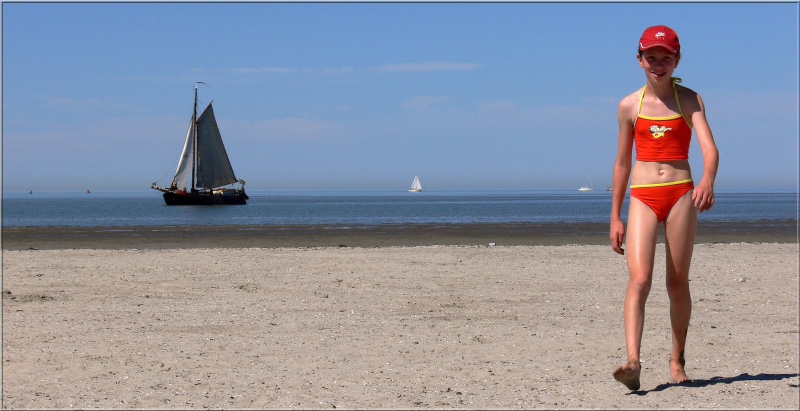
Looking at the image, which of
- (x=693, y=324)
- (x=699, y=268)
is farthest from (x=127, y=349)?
(x=699, y=268)

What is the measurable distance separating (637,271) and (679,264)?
293 millimetres

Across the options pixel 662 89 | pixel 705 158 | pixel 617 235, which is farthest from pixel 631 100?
pixel 617 235

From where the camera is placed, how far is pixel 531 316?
821 cm

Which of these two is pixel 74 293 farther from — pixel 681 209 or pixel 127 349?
pixel 681 209

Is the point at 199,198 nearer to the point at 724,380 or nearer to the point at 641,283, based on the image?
the point at 724,380

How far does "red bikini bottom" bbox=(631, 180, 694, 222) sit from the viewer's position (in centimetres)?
478

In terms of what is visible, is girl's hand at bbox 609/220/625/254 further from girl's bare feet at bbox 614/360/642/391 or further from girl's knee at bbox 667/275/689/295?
girl's bare feet at bbox 614/360/642/391

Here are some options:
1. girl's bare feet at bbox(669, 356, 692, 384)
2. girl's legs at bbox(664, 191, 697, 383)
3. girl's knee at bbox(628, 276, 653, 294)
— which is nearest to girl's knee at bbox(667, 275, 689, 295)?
girl's legs at bbox(664, 191, 697, 383)

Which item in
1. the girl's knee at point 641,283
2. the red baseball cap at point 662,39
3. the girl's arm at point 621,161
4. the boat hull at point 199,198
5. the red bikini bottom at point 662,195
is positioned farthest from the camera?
the boat hull at point 199,198

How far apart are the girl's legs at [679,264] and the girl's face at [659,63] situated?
762 millimetres

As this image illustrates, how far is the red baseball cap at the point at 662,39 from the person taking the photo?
15.3 feet

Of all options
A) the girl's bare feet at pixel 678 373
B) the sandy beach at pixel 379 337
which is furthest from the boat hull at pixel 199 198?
the girl's bare feet at pixel 678 373

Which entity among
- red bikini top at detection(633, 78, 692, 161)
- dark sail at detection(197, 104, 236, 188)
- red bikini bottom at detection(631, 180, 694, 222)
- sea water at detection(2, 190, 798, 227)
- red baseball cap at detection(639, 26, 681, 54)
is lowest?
sea water at detection(2, 190, 798, 227)

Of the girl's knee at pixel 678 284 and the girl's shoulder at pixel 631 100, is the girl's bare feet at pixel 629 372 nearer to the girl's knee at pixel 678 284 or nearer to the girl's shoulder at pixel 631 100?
the girl's knee at pixel 678 284
